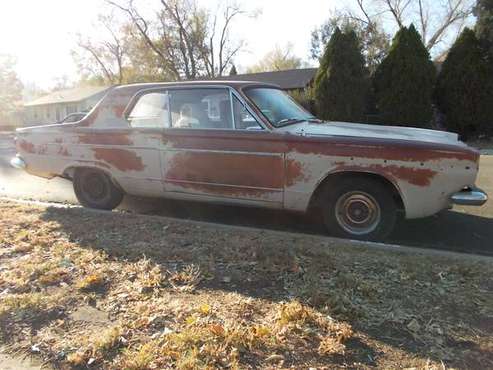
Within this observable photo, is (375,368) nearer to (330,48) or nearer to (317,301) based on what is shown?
(317,301)

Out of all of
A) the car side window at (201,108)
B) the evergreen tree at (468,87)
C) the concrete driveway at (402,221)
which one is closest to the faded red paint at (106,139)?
the car side window at (201,108)

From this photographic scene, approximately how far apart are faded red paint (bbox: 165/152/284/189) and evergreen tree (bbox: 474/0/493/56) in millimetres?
15617

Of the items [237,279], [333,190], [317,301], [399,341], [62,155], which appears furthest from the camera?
[62,155]

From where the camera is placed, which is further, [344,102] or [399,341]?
[344,102]

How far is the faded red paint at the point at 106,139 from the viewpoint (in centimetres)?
539

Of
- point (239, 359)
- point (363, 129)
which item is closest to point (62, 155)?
point (363, 129)

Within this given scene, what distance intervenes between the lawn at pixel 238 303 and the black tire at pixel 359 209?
0.37 m

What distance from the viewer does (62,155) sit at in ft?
19.2

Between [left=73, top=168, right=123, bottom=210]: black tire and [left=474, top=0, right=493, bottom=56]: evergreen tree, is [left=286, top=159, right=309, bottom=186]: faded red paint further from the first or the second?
[left=474, top=0, right=493, bottom=56]: evergreen tree

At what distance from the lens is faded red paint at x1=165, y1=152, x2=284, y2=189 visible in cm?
466

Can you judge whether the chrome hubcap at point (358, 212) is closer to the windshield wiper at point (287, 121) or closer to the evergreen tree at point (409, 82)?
the windshield wiper at point (287, 121)

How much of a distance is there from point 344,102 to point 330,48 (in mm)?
2426

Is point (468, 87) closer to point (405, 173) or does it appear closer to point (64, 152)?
point (405, 173)

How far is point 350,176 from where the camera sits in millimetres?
4449
